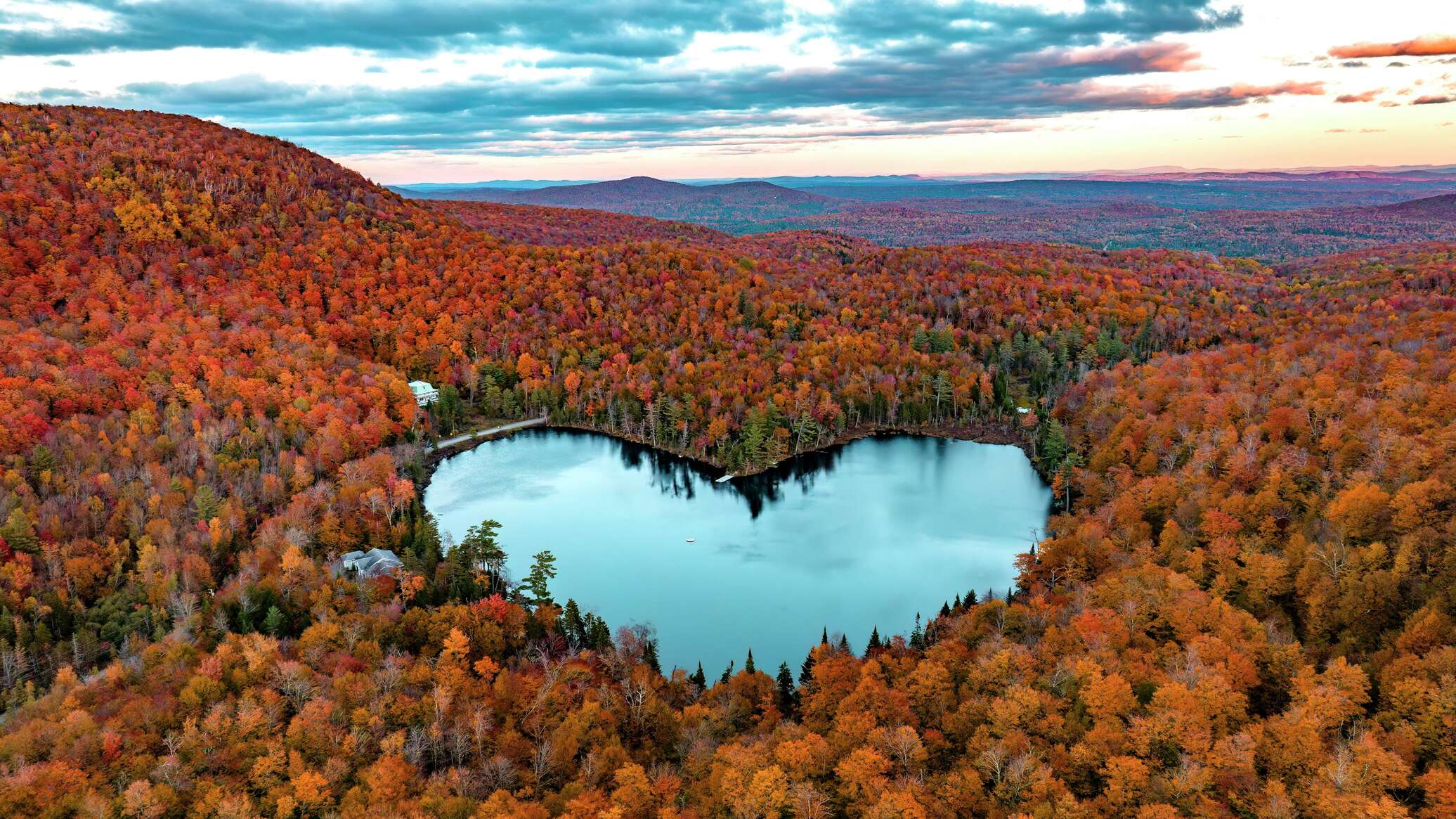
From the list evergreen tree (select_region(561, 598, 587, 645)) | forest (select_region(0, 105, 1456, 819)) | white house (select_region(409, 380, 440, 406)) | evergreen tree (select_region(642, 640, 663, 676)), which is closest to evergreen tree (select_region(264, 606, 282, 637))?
forest (select_region(0, 105, 1456, 819))

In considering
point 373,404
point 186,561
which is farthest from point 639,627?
point 373,404

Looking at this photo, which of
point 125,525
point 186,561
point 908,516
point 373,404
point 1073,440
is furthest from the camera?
point 373,404

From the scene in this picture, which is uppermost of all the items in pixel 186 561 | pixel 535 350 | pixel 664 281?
pixel 664 281

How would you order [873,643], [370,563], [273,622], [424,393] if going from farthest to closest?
[424,393] → [370,563] → [873,643] → [273,622]

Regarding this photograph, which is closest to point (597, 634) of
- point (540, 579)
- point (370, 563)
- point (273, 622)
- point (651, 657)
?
point (651, 657)

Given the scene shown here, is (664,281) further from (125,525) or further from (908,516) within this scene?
(125,525)

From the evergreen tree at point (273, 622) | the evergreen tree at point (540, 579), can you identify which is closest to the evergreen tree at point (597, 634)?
the evergreen tree at point (540, 579)

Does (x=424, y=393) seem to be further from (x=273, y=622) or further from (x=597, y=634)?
(x=597, y=634)
